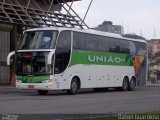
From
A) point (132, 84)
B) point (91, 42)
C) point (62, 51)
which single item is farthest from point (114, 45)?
point (62, 51)

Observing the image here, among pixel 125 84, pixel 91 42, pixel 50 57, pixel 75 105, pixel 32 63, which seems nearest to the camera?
pixel 75 105

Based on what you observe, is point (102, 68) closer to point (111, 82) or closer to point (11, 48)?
point (111, 82)

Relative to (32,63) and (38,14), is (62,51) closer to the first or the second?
(32,63)

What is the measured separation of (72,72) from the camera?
26.2 meters

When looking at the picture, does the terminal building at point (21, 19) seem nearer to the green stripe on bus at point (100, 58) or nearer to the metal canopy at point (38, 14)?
the metal canopy at point (38, 14)

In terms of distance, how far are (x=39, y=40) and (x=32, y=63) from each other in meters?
1.26

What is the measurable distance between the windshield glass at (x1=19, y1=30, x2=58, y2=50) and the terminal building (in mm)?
11025

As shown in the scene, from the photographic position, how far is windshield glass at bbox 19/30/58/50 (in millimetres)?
24812

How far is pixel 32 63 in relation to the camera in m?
25.0

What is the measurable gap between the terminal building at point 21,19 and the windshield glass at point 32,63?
11509mm

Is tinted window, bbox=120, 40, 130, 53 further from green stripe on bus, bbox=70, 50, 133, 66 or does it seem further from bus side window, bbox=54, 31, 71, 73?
bus side window, bbox=54, 31, 71, 73

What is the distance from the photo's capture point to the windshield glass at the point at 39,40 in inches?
977

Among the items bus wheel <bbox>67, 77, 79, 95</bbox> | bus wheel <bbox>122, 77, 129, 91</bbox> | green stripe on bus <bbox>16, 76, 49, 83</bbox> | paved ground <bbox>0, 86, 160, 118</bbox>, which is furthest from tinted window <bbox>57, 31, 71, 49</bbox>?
bus wheel <bbox>122, 77, 129, 91</bbox>

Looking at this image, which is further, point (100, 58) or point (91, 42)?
point (100, 58)
